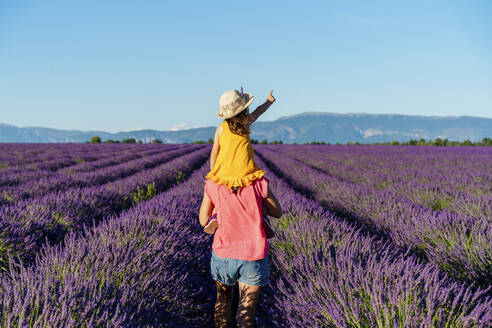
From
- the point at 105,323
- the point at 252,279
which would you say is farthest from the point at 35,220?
the point at 252,279

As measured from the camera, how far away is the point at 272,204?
5.53 ft

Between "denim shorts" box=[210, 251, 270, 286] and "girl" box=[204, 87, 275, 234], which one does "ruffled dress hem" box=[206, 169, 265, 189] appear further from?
"denim shorts" box=[210, 251, 270, 286]

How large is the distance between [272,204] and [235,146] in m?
0.39

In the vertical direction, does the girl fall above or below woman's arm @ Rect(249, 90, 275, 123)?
below

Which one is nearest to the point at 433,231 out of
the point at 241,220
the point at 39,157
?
the point at 241,220

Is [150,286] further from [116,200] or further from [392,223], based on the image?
[116,200]

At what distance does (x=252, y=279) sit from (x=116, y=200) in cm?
453

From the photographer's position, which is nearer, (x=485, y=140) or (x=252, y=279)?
(x=252, y=279)

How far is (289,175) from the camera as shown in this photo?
33.8 ft

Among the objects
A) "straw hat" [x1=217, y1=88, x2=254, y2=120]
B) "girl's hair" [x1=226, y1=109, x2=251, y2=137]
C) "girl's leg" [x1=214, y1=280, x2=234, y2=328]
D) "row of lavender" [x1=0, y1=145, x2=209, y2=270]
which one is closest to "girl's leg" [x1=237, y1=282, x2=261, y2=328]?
"girl's leg" [x1=214, y1=280, x2=234, y2=328]

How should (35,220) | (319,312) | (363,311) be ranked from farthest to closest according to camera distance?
(35,220) → (319,312) → (363,311)

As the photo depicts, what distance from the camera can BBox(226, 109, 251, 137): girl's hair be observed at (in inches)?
64.4

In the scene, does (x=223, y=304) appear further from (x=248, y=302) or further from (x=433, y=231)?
(x=433, y=231)

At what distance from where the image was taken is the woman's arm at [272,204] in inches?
65.5
